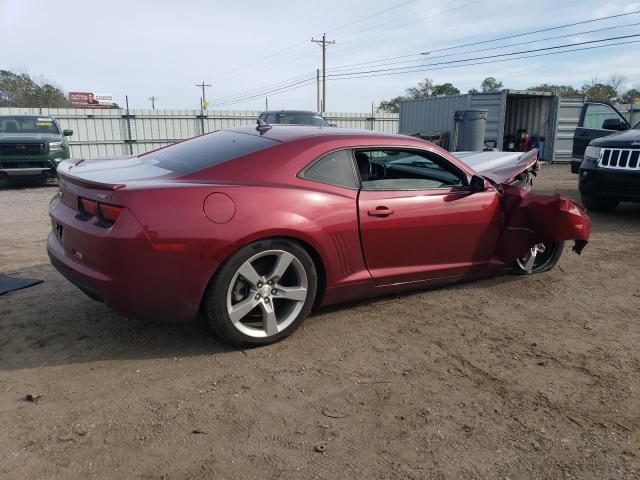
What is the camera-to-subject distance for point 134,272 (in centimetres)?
286

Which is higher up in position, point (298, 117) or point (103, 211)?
point (298, 117)

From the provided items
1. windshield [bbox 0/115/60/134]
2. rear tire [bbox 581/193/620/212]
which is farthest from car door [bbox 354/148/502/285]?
windshield [bbox 0/115/60/134]

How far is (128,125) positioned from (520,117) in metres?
14.5

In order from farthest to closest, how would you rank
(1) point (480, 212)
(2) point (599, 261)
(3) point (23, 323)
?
(2) point (599, 261) < (1) point (480, 212) < (3) point (23, 323)

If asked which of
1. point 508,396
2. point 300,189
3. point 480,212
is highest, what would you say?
point 300,189

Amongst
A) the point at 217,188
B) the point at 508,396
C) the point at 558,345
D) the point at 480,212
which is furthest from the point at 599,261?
the point at 217,188

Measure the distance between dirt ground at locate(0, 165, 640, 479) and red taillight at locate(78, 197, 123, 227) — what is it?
0.87 meters

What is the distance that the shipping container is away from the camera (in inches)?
680

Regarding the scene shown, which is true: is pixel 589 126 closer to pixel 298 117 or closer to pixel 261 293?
pixel 298 117

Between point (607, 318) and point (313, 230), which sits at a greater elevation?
point (313, 230)

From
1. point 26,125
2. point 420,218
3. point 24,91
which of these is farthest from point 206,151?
point 24,91

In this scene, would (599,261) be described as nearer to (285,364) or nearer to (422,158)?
(422,158)

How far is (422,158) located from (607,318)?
1.88m

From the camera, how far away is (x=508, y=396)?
9.19 ft
